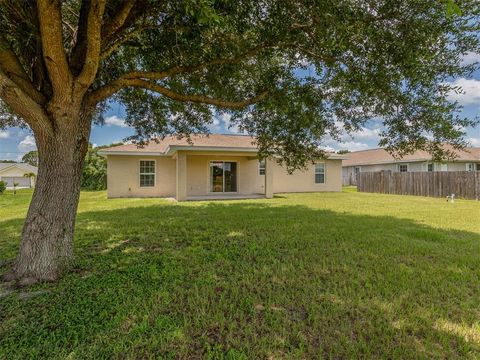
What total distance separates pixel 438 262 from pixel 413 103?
112 inches

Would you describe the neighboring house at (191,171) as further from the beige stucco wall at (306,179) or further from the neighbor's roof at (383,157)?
the neighbor's roof at (383,157)

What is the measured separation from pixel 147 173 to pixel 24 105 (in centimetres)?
1329

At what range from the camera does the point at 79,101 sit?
4.04 m

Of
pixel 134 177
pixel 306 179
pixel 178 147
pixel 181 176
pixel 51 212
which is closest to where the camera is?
pixel 51 212

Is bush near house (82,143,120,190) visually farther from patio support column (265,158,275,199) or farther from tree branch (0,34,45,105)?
tree branch (0,34,45,105)

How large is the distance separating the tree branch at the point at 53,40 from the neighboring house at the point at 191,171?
33.0 ft

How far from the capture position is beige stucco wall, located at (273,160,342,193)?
19359mm

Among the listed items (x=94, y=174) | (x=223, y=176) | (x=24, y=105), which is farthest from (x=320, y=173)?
(x=24, y=105)

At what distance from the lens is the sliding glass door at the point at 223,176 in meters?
17.2

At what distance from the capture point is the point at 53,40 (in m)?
3.52

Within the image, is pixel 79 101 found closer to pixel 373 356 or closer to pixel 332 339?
pixel 332 339

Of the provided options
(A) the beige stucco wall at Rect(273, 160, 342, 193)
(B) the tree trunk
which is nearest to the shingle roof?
(A) the beige stucco wall at Rect(273, 160, 342, 193)

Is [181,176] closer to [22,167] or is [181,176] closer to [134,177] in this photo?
[134,177]

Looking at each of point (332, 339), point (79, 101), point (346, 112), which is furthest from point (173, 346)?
point (346, 112)
